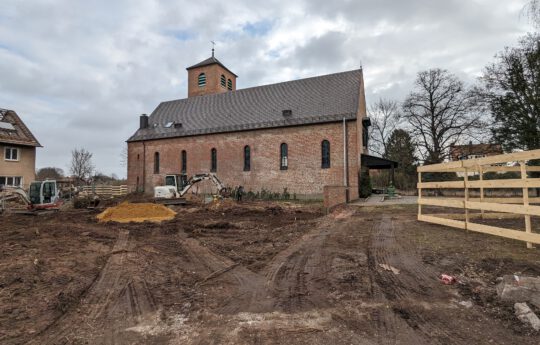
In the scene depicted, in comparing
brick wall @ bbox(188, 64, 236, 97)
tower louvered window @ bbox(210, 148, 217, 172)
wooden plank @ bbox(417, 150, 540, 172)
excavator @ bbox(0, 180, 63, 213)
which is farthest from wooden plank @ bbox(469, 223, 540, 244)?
brick wall @ bbox(188, 64, 236, 97)

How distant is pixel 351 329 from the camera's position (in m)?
3.61

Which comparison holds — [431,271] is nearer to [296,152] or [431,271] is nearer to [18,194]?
[296,152]

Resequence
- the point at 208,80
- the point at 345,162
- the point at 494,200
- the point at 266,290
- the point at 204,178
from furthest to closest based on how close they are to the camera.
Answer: the point at 208,80 → the point at 345,162 → the point at 204,178 → the point at 494,200 → the point at 266,290

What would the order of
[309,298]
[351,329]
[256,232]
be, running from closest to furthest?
1. [351,329]
2. [309,298]
3. [256,232]

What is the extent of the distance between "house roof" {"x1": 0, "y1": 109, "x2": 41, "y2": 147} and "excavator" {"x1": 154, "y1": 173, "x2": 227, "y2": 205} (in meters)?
15.3

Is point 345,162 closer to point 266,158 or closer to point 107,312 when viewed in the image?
point 266,158

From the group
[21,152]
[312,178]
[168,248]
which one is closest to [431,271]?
[168,248]

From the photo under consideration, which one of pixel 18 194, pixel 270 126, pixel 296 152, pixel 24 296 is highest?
pixel 270 126

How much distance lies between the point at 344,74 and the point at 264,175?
11302 millimetres

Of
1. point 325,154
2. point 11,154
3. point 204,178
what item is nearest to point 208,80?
point 204,178

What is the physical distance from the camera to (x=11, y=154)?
28.0 meters

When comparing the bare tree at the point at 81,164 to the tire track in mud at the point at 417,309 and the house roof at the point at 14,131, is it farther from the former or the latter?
the tire track in mud at the point at 417,309

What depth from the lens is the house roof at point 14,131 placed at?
27769 mm

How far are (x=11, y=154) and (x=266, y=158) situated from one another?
2187 cm
